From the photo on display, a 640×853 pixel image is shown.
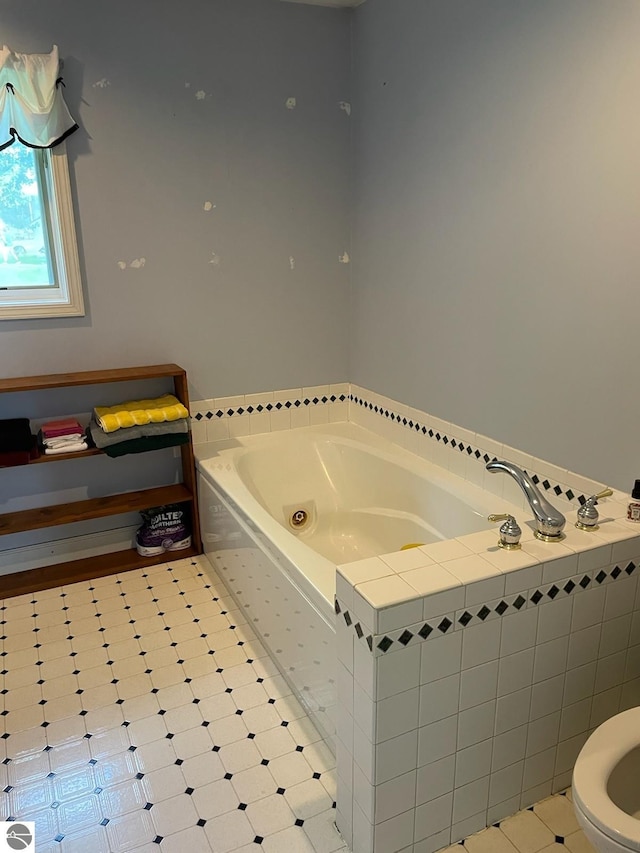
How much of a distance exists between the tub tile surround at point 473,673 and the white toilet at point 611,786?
9.2 inches

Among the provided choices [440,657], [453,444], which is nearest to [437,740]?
[440,657]

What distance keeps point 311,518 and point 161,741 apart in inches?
51.3

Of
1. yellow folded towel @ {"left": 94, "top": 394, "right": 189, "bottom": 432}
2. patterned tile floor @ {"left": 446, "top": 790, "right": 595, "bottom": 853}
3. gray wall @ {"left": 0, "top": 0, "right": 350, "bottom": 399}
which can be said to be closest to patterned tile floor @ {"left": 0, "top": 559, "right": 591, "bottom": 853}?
patterned tile floor @ {"left": 446, "top": 790, "right": 595, "bottom": 853}

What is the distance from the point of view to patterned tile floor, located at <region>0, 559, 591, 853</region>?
171 centimetres

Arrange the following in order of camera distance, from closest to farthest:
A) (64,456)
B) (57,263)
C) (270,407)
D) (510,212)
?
(510,212)
(64,456)
(57,263)
(270,407)

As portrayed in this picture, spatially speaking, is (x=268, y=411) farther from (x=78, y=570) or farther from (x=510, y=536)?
(x=510, y=536)

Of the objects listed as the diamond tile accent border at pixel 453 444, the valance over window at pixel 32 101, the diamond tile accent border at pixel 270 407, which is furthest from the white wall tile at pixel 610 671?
the valance over window at pixel 32 101

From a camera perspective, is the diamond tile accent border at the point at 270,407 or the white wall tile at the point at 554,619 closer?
the white wall tile at the point at 554,619

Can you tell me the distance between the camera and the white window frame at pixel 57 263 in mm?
2633

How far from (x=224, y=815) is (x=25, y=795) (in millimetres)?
587

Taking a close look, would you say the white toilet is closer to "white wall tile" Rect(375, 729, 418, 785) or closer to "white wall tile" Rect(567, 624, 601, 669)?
"white wall tile" Rect(567, 624, 601, 669)

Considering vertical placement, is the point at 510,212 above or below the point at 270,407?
above

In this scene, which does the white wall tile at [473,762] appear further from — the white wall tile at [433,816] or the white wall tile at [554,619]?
the white wall tile at [554,619]

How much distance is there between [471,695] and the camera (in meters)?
1.58
